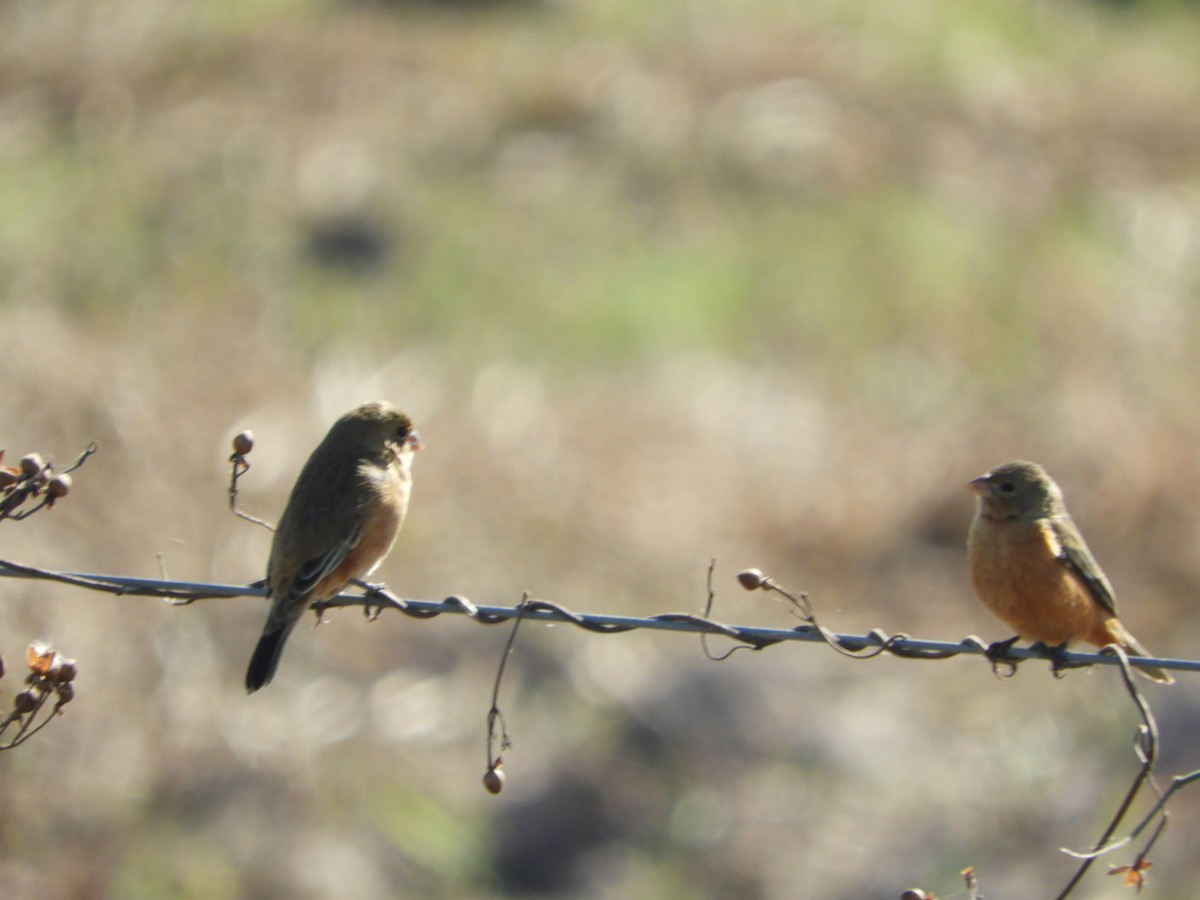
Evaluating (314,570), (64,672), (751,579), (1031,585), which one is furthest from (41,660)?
(1031,585)

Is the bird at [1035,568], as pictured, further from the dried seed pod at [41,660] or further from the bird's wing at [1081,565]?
the dried seed pod at [41,660]

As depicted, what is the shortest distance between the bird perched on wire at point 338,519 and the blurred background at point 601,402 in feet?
11.5

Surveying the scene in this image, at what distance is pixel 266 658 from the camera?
6.69 metres

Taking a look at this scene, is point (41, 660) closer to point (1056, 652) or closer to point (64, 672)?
point (64, 672)

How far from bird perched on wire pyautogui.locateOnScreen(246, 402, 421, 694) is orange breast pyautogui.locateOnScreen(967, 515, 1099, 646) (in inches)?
93.8

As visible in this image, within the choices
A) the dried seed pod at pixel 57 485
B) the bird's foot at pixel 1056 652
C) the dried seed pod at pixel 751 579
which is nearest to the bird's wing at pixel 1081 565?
the bird's foot at pixel 1056 652

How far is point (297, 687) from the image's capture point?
1140cm

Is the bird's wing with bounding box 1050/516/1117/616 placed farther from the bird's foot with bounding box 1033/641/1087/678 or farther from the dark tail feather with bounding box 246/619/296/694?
the dark tail feather with bounding box 246/619/296/694

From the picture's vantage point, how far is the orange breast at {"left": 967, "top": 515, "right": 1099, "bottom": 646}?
6.73 metres

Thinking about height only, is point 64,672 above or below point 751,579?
below

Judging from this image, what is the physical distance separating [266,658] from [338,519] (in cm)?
66

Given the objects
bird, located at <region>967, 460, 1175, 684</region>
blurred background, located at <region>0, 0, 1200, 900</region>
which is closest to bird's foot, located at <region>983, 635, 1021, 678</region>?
bird, located at <region>967, 460, 1175, 684</region>

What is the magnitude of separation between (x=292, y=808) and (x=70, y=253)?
7.15 metres

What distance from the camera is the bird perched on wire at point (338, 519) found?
22.4 feet
